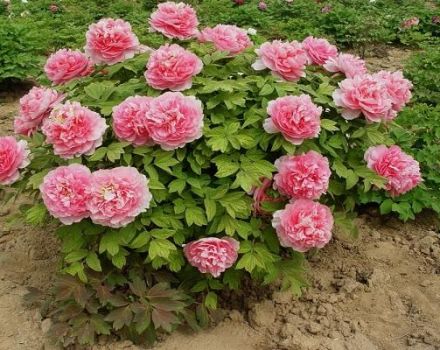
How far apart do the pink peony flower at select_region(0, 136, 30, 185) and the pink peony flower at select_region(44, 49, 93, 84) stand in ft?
1.62

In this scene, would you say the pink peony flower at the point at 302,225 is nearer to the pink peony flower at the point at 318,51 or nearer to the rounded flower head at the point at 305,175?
the rounded flower head at the point at 305,175

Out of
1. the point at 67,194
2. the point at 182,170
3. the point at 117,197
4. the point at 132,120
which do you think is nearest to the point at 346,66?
the point at 182,170

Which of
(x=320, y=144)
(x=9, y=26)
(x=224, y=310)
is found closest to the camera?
(x=320, y=144)

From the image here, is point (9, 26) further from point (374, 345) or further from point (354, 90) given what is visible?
point (374, 345)

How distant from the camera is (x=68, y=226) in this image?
259 centimetres

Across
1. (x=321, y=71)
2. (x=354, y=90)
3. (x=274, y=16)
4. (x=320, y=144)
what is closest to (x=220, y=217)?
(x=320, y=144)

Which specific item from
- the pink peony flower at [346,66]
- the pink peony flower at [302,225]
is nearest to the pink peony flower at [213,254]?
the pink peony flower at [302,225]

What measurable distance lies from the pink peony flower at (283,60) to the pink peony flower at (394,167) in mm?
501

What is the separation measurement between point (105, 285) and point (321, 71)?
1452 millimetres

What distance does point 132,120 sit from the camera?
2.51 meters

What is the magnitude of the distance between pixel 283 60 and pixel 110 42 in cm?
77

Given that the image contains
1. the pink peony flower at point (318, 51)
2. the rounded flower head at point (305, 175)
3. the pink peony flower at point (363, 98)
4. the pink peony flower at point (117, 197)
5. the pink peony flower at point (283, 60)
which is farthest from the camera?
the pink peony flower at point (318, 51)

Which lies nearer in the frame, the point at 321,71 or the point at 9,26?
the point at 321,71

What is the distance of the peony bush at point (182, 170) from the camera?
249 centimetres
